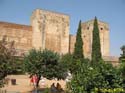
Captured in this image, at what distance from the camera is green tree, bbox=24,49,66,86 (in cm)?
2010

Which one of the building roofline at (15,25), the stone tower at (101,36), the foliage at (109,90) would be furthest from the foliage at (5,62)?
the stone tower at (101,36)

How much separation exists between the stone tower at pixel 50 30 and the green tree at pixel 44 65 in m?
22.3

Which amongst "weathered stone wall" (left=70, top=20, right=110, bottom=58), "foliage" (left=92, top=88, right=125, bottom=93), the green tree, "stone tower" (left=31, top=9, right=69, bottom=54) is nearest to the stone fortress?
"stone tower" (left=31, top=9, right=69, bottom=54)

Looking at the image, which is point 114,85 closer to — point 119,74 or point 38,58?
point 119,74

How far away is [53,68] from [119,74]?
28.8 ft

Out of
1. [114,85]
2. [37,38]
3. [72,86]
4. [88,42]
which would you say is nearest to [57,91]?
[72,86]

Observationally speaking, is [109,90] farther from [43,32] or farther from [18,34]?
[43,32]

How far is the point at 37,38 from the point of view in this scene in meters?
43.8

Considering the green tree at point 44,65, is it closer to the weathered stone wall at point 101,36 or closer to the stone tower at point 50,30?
the stone tower at point 50,30

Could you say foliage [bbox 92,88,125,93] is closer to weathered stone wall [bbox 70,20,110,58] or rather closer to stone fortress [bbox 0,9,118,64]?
stone fortress [bbox 0,9,118,64]

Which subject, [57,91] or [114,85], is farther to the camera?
[57,91]

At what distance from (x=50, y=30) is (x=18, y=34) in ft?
15.7

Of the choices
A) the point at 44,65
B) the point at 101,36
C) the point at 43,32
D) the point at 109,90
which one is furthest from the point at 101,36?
the point at 109,90

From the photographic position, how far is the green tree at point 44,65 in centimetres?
2010
